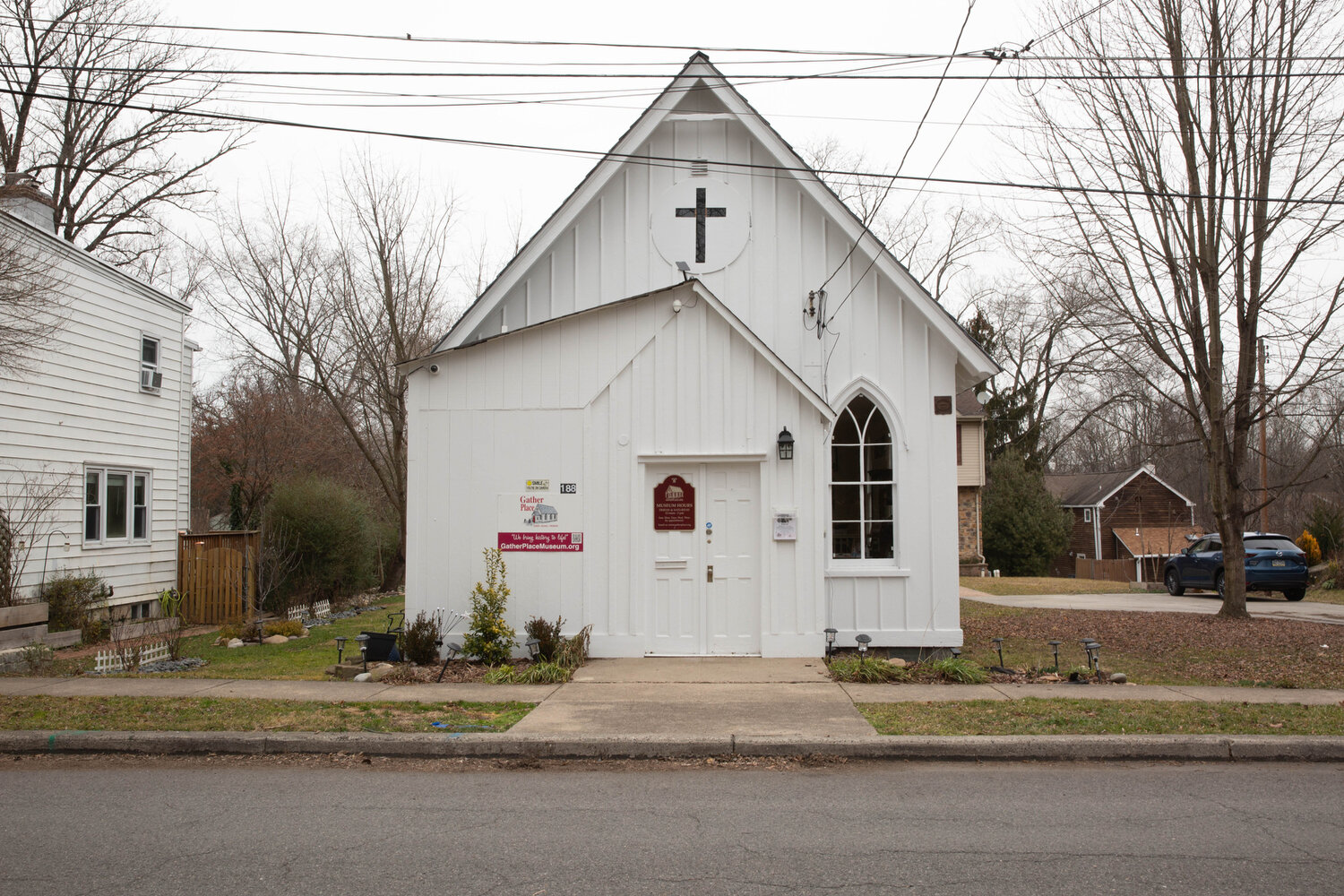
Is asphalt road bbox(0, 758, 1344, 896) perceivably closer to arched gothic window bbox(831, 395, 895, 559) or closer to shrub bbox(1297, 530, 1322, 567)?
arched gothic window bbox(831, 395, 895, 559)

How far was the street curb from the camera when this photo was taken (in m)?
7.35

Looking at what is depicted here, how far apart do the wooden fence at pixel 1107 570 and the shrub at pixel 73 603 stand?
3576 centimetres

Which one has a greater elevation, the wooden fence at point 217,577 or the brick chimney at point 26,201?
the brick chimney at point 26,201

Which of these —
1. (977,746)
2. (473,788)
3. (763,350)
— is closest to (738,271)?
(763,350)

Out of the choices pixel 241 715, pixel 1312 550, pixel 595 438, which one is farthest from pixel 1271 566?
pixel 241 715

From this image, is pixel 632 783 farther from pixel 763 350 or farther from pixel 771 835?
pixel 763 350

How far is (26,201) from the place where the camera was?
1712 cm

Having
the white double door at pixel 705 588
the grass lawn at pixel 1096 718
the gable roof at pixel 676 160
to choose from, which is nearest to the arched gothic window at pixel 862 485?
the white double door at pixel 705 588

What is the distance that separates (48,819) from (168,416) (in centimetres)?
1593

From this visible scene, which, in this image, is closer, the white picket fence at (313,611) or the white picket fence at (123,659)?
the white picket fence at (123,659)

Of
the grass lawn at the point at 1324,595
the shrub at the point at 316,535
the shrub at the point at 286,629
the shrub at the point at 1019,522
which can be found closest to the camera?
the shrub at the point at 286,629

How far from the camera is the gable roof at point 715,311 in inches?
433

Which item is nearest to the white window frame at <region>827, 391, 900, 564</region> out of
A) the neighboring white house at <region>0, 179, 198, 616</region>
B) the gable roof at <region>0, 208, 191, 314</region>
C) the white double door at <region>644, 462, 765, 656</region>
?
the white double door at <region>644, 462, 765, 656</region>

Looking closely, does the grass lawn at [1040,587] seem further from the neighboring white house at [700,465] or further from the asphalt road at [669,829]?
the asphalt road at [669,829]
